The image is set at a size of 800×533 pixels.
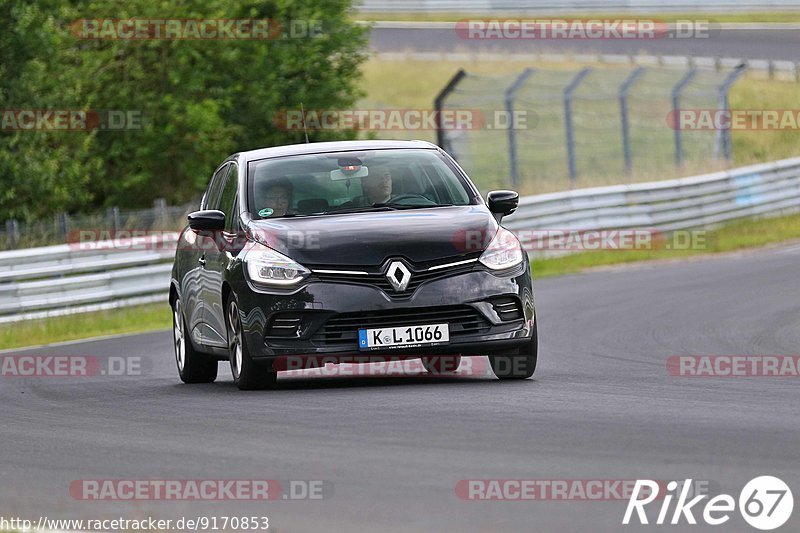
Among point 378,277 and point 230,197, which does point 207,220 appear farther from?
point 378,277

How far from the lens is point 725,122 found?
3155 centimetres

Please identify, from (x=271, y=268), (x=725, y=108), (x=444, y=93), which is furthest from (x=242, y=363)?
(x=725, y=108)

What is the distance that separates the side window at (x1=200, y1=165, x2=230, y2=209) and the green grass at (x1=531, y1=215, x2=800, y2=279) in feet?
39.2

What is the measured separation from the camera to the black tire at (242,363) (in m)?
10.9

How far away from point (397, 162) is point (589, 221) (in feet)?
48.8

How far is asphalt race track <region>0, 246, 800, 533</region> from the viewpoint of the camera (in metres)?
6.60

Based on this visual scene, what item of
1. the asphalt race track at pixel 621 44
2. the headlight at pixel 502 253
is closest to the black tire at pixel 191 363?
the headlight at pixel 502 253

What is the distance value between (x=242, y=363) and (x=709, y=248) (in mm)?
16792

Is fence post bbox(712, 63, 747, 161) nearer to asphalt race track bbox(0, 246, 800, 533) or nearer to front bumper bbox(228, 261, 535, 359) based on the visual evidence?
asphalt race track bbox(0, 246, 800, 533)

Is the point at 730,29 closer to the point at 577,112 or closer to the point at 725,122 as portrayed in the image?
the point at 577,112

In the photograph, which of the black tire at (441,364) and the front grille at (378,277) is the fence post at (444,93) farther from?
the front grille at (378,277)

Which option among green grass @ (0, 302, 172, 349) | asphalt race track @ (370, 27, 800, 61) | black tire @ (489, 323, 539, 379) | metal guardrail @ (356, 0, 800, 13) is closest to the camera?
black tire @ (489, 323, 539, 379)

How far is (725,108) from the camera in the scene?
31.2 metres

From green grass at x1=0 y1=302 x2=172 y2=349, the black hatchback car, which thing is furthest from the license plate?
green grass at x1=0 y1=302 x2=172 y2=349
